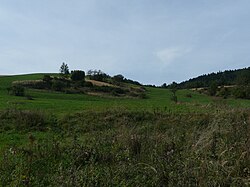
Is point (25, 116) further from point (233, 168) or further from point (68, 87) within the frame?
point (68, 87)

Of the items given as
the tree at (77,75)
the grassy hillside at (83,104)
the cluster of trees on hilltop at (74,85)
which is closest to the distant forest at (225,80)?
the cluster of trees on hilltop at (74,85)

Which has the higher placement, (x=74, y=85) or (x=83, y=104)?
(x=74, y=85)

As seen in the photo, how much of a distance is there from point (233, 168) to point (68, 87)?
72.9m

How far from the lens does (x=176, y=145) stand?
20.5 feet

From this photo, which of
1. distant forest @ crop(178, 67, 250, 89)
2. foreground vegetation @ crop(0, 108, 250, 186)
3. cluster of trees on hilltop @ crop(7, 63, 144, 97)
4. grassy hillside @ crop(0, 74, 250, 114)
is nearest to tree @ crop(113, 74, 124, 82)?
cluster of trees on hilltop @ crop(7, 63, 144, 97)

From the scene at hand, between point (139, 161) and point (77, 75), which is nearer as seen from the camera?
point (139, 161)

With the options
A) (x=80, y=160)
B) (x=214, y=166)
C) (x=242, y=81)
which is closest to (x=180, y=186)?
(x=214, y=166)

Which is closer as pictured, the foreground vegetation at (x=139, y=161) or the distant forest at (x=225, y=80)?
the foreground vegetation at (x=139, y=161)

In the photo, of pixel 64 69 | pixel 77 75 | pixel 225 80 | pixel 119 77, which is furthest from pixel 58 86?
pixel 225 80

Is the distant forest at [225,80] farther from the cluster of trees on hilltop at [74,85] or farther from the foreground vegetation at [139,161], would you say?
the foreground vegetation at [139,161]

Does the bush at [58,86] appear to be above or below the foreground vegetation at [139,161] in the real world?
above

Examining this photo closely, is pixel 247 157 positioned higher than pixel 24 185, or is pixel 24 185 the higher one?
pixel 247 157

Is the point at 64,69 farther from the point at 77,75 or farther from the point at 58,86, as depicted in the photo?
the point at 58,86

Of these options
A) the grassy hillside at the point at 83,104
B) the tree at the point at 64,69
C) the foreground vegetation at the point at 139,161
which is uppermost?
the tree at the point at 64,69
